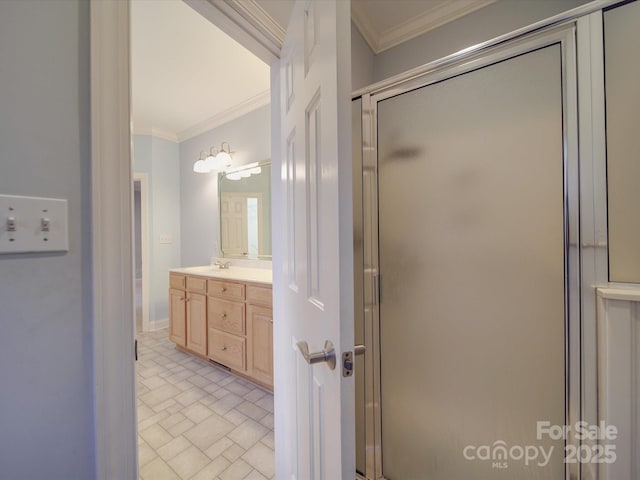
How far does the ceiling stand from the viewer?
1.41 metres

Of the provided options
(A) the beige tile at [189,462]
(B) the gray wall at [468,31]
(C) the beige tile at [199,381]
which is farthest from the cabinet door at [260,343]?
(B) the gray wall at [468,31]

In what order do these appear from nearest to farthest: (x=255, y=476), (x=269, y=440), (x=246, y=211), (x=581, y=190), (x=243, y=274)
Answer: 1. (x=581, y=190)
2. (x=255, y=476)
3. (x=269, y=440)
4. (x=243, y=274)
5. (x=246, y=211)

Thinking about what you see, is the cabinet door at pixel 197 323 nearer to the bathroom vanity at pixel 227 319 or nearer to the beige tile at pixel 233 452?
the bathroom vanity at pixel 227 319

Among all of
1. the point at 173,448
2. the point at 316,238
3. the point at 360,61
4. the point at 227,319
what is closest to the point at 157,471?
the point at 173,448

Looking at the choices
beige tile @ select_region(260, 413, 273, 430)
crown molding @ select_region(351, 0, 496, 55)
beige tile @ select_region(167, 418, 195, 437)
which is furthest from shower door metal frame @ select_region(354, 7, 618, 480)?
beige tile @ select_region(167, 418, 195, 437)

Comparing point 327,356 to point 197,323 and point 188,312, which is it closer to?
point 197,323

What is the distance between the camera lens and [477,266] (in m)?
0.94

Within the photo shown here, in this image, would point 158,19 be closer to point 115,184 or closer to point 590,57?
point 115,184

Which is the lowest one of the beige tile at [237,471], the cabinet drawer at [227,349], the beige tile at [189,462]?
the beige tile at [237,471]

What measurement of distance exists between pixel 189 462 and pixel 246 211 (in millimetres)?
2023

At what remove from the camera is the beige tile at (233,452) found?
1.33 metres

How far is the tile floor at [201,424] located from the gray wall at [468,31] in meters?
2.54

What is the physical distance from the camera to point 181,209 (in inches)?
132

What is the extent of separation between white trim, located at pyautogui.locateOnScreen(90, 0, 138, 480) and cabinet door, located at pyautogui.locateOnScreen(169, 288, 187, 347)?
2061mm
